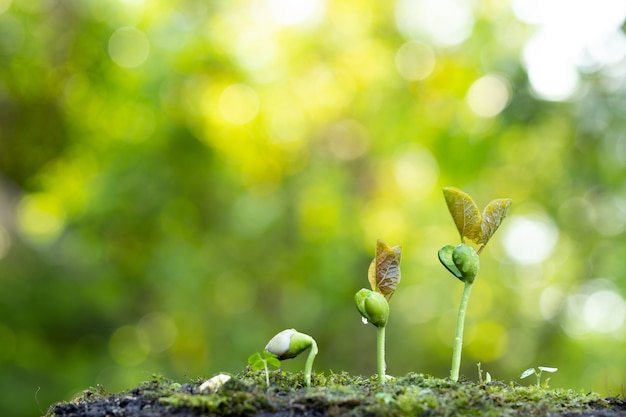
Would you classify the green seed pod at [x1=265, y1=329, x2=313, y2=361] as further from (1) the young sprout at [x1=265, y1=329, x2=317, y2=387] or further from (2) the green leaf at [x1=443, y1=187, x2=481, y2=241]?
(2) the green leaf at [x1=443, y1=187, x2=481, y2=241]

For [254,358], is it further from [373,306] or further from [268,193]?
[268,193]

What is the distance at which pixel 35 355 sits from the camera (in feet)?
28.0

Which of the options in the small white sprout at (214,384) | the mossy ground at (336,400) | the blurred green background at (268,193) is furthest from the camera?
the blurred green background at (268,193)

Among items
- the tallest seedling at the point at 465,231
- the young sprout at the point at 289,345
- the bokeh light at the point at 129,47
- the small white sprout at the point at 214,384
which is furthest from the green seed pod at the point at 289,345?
the bokeh light at the point at 129,47

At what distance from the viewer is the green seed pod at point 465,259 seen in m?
1.43

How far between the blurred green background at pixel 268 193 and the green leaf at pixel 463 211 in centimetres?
694

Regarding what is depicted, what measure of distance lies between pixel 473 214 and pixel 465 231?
0.05 m

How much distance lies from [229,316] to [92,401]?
25.5ft

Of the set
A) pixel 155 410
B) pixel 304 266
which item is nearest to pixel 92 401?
pixel 155 410

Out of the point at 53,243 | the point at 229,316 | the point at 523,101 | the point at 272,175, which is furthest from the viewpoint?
the point at 272,175

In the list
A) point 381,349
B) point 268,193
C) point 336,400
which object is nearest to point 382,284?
point 381,349

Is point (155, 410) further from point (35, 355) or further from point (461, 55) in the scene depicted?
point (461, 55)

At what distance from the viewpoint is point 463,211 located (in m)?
1.47

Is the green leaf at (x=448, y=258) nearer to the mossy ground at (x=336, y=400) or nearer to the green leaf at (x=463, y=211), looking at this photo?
the green leaf at (x=463, y=211)
